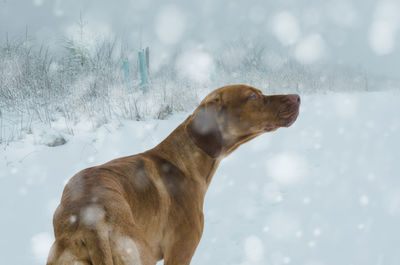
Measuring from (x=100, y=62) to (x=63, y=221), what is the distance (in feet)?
29.0

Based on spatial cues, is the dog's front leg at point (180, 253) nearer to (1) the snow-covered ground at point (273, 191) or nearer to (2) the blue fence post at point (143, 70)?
(1) the snow-covered ground at point (273, 191)

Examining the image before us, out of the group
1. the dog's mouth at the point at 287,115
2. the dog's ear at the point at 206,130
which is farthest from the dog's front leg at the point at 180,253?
the dog's mouth at the point at 287,115

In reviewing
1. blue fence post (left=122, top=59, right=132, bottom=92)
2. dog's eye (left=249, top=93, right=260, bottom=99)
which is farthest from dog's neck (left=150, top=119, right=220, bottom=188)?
blue fence post (left=122, top=59, right=132, bottom=92)

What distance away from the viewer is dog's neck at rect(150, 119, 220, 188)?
2689mm

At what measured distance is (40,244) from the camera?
3.51 metres

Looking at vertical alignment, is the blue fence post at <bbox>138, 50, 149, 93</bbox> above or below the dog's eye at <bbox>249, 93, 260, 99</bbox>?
below

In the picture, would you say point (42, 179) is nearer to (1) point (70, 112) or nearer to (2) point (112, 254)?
(1) point (70, 112)

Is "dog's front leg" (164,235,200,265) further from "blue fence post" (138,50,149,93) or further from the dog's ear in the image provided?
"blue fence post" (138,50,149,93)

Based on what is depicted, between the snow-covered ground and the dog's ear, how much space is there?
1251mm

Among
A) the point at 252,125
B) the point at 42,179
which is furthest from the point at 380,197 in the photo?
the point at 42,179

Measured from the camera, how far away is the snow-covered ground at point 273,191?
3.37 metres

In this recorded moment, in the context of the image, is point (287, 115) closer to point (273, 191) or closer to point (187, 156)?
point (187, 156)

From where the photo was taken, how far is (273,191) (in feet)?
15.3

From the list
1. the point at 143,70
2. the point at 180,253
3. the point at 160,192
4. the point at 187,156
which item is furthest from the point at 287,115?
the point at 143,70
